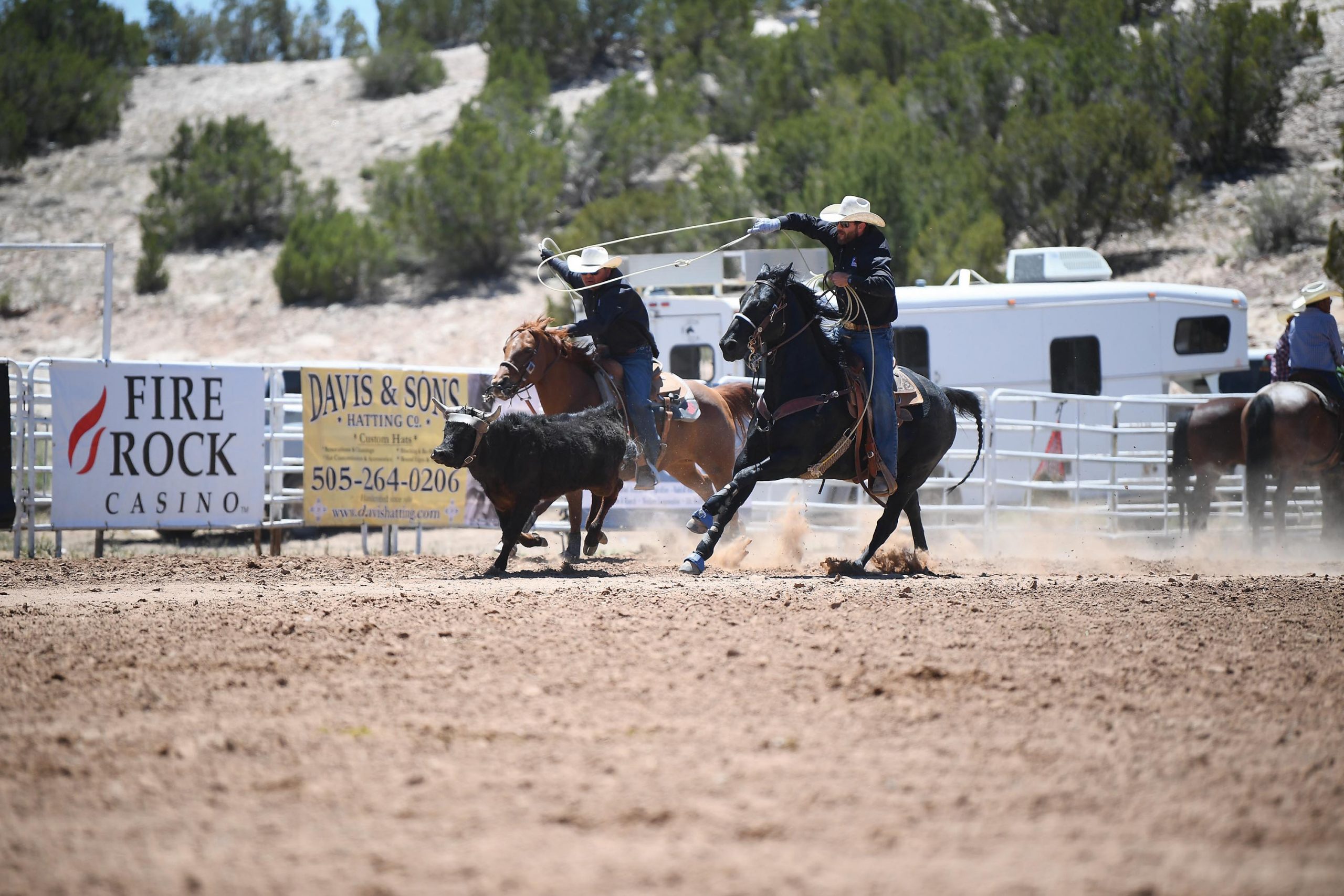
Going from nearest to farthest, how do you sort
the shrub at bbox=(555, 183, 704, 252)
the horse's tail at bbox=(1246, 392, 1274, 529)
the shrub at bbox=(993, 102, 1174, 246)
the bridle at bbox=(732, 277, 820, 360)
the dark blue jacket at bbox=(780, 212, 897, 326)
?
the bridle at bbox=(732, 277, 820, 360) < the dark blue jacket at bbox=(780, 212, 897, 326) < the horse's tail at bbox=(1246, 392, 1274, 529) < the shrub at bbox=(993, 102, 1174, 246) < the shrub at bbox=(555, 183, 704, 252)

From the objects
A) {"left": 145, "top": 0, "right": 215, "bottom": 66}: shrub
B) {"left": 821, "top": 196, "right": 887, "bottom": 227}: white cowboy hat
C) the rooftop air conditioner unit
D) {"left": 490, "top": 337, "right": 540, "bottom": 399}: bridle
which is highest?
{"left": 145, "top": 0, "right": 215, "bottom": 66}: shrub

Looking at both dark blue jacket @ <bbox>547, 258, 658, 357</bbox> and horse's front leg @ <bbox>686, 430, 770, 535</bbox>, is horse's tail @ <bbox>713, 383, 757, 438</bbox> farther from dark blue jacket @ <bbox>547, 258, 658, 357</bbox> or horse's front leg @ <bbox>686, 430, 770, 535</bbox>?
horse's front leg @ <bbox>686, 430, 770, 535</bbox>

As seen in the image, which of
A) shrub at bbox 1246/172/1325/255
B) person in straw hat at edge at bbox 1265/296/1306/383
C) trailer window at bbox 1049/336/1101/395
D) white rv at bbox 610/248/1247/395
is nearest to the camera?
person in straw hat at edge at bbox 1265/296/1306/383

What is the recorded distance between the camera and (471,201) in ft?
104

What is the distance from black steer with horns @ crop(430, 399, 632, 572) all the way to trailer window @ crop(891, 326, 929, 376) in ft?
21.5

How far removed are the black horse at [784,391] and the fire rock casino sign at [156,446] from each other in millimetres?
5298

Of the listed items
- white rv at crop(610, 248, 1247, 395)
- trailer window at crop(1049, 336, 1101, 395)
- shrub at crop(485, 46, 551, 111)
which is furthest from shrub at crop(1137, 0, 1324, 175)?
shrub at crop(485, 46, 551, 111)

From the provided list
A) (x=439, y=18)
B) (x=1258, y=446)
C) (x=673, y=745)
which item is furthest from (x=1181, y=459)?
(x=439, y=18)

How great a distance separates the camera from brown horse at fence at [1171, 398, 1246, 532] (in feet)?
42.9

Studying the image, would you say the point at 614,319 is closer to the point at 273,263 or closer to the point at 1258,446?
the point at 1258,446

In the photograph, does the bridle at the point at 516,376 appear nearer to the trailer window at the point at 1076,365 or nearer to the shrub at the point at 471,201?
the trailer window at the point at 1076,365

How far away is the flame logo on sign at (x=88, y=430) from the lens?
11.4 meters

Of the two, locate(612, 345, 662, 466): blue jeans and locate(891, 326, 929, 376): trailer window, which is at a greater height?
locate(891, 326, 929, 376): trailer window

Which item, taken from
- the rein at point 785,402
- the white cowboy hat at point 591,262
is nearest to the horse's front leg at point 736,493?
the rein at point 785,402
